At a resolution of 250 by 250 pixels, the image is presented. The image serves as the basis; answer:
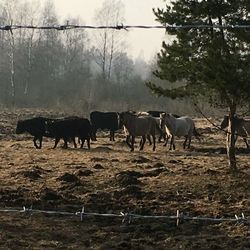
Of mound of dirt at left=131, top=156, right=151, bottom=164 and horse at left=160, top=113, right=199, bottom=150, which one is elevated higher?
horse at left=160, top=113, right=199, bottom=150

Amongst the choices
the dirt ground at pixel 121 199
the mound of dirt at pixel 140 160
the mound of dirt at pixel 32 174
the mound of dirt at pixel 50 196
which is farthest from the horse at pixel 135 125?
the mound of dirt at pixel 50 196

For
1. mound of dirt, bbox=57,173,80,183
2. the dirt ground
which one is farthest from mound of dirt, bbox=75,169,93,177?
mound of dirt, bbox=57,173,80,183

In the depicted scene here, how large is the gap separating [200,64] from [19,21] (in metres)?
57.9

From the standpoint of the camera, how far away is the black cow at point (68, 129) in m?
23.9

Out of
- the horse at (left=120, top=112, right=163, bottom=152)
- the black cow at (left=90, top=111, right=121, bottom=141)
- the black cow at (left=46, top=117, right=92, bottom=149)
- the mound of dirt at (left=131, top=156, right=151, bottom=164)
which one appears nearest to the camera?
the mound of dirt at (left=131, top=156, right=151, bottom=164)

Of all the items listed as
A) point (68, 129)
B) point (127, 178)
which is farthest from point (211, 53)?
point (68, 129)

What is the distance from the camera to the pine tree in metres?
12.6

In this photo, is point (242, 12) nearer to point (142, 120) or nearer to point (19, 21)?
point (142, 120)

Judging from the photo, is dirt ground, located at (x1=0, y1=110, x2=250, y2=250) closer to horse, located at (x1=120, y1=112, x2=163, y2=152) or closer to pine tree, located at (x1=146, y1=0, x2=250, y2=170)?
pine tree, located at (x1=146, y1=0, x2=250, y2=170)

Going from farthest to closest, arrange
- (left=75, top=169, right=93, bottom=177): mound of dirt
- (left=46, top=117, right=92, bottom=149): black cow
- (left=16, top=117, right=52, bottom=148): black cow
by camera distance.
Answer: (left=16, top=117, right=52, bottom=148): black cow < (left=46, top=117, right=92, bottom=149): black cow < (left=75, top=169, right=93, bottom=177): mound of dirt

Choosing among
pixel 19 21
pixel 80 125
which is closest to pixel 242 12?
pixel 80 125

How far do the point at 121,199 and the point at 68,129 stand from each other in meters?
13.1

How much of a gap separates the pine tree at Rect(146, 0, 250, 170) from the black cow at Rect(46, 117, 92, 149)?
33.1 feet

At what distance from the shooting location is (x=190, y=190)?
12070mm
